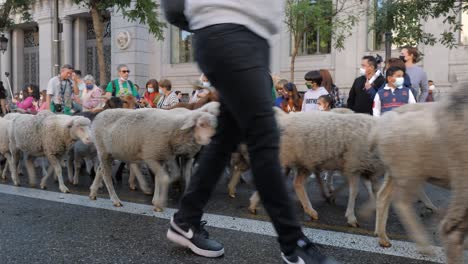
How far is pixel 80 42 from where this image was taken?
77.2 ft

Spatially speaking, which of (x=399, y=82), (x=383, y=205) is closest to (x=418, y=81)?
(x=399, y=82)

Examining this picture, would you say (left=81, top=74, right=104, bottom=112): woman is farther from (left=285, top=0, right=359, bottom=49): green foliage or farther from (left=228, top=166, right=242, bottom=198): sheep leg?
(left=285, top=0, right=359, bottom=49): green foliage

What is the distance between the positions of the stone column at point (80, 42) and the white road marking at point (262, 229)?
1942 centimetres

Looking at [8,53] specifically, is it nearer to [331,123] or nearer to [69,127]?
[69,127]

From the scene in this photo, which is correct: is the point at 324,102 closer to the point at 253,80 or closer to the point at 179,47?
the point at 253,80

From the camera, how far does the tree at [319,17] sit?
39.6ft

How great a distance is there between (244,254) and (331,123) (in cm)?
178

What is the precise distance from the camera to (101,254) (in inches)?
114

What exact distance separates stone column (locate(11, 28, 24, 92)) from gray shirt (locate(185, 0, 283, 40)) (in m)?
26.7

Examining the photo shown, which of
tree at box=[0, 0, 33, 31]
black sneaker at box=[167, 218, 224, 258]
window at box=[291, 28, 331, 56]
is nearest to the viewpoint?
black sneaker at box=[167, 218, 224, 258]

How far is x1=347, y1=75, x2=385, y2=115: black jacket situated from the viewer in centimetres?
643

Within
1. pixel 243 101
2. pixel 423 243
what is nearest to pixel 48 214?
pixel 243 101

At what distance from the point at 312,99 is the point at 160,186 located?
9.65 ft

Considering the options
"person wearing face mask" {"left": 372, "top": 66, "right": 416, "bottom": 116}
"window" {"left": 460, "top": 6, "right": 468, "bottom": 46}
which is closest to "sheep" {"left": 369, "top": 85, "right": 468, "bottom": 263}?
"person wearing face mask" {"left": 372, "top": 66, "right": 416, "bottom": 116}
